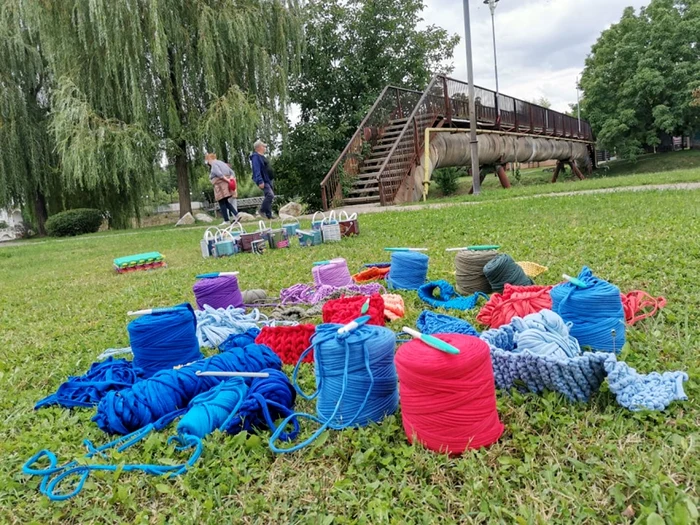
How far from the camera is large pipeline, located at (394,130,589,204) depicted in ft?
43.8

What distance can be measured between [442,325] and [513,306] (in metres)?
0.42

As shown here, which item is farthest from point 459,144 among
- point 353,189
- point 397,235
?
point 397,235

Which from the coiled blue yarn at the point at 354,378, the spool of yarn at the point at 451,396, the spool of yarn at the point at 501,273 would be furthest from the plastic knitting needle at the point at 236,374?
the spool of yarn at the point at 501,273

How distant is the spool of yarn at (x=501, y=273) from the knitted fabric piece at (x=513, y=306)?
1.05ft

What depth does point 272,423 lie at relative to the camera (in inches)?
72.9

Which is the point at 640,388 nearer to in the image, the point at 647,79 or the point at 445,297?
the point at 445,297

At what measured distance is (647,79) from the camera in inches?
1107

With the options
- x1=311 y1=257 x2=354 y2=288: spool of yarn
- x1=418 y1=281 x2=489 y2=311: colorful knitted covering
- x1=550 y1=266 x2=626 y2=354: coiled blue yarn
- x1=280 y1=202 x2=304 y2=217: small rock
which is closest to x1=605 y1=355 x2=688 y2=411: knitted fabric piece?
x1=550 y1=266 x2=626 y2=354: coiled blue yarn

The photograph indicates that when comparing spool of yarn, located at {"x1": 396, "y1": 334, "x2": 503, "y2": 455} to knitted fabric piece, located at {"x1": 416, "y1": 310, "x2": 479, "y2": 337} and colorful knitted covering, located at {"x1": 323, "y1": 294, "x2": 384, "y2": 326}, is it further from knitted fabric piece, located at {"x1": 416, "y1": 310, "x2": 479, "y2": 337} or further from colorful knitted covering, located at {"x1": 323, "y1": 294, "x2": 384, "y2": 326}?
colorful knitted covering, located at {"x1": 323, "y1": 294, "x2": 384, "y2": 326}

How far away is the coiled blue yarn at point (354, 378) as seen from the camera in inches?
71.2

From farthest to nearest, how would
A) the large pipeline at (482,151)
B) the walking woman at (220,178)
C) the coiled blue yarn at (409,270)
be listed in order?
the large pipeline at (482,151)
the walking woman at (220,178)
the coiled blue yarn at (409,270)

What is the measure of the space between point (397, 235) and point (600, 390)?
4.67m

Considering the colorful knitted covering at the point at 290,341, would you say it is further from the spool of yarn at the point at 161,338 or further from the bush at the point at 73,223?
the bush at the point at 73,223

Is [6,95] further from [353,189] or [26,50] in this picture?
[353,189]
